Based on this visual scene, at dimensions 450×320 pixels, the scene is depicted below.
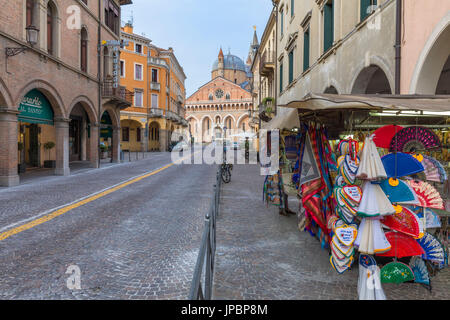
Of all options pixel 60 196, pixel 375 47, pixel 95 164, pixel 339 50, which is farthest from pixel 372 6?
pixel 95 164

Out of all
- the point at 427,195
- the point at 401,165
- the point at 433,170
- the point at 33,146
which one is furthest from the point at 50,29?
the point at 427,195

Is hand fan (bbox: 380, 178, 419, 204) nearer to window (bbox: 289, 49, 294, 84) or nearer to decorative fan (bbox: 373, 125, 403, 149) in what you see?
decorative fan (bbox: 373, 125, 403, 149)

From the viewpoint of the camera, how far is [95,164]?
63.4 feet

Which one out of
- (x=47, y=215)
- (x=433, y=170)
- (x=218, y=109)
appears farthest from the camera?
(x=218, y=109)

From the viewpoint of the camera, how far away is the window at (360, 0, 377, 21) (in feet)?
29.8

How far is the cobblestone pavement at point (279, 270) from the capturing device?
12.1 ft

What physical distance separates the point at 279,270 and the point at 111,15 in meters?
24.2

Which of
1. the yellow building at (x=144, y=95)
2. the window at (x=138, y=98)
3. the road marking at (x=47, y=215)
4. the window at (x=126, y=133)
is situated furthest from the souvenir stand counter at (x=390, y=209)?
the window at (x=126, y=133)

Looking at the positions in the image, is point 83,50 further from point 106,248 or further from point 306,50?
point 106,248

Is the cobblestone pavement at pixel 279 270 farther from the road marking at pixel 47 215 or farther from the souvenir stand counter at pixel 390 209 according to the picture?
the road marking at pixel 47 215

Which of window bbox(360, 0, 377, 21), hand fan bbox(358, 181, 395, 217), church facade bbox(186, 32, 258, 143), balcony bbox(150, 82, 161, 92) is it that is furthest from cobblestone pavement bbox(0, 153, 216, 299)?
church facade bbox(186, 32, 258, 143)

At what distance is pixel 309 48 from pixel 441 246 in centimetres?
1289

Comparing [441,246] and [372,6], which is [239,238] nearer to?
[441,246]

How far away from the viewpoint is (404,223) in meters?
3.65
